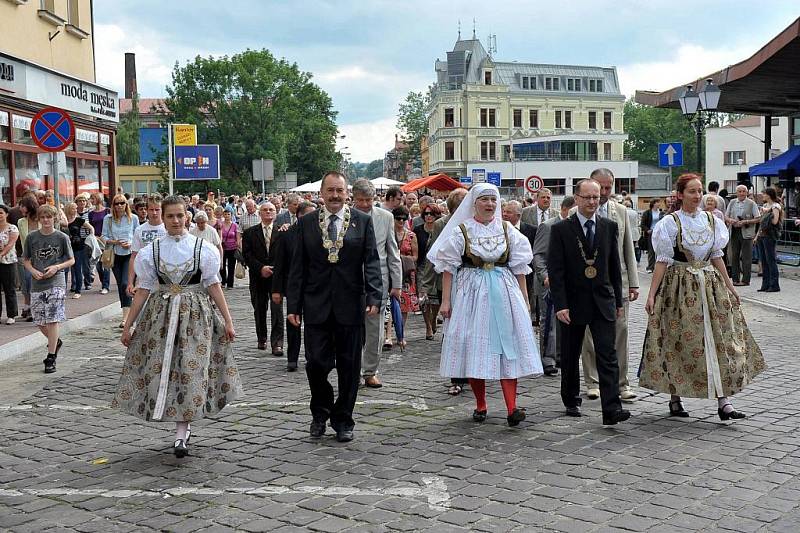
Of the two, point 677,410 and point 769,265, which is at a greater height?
point 769,265

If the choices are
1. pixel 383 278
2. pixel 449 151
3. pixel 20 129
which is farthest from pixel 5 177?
pixel 449 151

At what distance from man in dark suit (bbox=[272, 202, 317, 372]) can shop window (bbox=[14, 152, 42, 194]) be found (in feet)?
36.1

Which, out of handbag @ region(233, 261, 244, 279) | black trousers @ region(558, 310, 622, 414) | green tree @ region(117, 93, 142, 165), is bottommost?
black trousers @ region(558, 310, 622, 414)

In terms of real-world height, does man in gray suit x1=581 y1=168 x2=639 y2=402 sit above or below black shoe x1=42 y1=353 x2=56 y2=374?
above

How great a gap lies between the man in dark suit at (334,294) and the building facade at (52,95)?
1291 centimetres

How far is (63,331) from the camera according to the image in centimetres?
1372

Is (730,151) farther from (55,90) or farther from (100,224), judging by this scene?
(100,224)

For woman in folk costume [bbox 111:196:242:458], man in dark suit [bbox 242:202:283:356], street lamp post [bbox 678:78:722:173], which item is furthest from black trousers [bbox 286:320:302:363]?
street lamp post [bbox 678:78:722:173]

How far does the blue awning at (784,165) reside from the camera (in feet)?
94.3

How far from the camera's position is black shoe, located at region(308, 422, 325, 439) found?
7078 mm

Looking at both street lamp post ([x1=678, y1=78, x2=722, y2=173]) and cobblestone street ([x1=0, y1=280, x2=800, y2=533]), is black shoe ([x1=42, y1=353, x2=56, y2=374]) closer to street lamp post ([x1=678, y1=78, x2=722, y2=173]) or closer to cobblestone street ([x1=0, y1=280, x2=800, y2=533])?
cobblestone street ([x1=0, y1=280, x2=800, y2=533])

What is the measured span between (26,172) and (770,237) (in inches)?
621

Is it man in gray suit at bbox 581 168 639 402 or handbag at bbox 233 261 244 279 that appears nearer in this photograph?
man in gray suit at bbox 581 168 639 402

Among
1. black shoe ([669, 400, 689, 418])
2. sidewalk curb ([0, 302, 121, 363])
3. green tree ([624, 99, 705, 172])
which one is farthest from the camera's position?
green tree ([624, 99, 705, 172])
